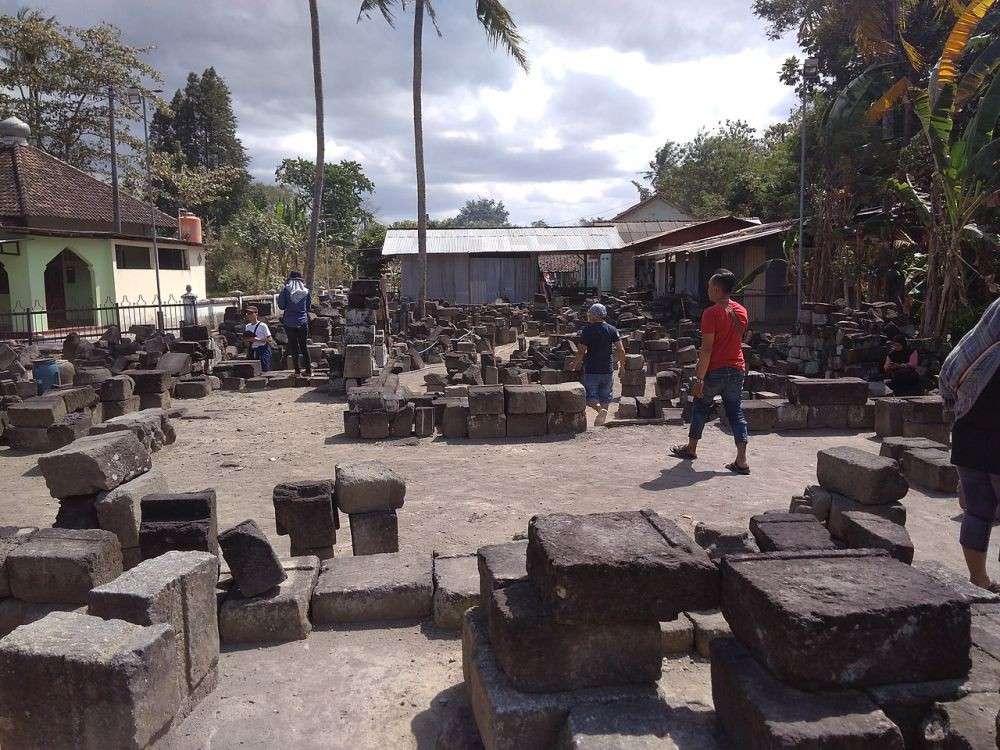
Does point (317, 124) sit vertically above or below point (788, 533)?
above

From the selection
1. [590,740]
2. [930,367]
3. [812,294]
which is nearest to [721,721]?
[590,740]

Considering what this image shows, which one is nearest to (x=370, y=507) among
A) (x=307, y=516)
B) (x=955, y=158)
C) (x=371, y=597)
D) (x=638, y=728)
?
(x=307, y=516)

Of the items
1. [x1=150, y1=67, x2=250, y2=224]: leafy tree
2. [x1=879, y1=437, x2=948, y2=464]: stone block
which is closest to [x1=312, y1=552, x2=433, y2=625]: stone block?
[x1=879, y1=437, x2=948, y2=464]: stone block

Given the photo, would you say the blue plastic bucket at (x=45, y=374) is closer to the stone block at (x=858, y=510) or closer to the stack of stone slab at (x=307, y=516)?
the stack of stone slab at (x=307, y=516)

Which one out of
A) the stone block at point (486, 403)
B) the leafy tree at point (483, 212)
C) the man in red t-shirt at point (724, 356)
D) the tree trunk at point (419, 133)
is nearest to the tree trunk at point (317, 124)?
the tree trunk at point (419, 133)

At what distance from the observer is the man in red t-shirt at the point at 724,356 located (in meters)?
7.08

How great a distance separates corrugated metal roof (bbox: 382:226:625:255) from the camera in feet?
105

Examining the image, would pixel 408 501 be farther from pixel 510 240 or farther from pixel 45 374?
pixel 510 240

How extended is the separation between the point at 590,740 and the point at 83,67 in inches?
1527

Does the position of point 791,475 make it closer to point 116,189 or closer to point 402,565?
point 402,565

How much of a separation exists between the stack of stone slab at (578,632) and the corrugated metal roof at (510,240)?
2916cm

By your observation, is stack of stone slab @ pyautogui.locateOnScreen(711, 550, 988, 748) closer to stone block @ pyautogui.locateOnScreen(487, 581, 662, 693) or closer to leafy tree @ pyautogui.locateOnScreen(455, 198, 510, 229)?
stone block @ pyautogui.locateOnScreen(487, 581, 662, 693)

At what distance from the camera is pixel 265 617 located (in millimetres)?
4031

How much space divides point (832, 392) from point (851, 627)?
7.69m
